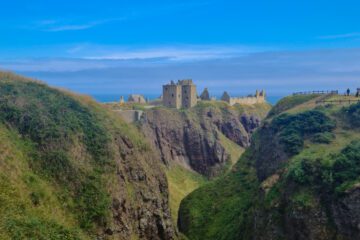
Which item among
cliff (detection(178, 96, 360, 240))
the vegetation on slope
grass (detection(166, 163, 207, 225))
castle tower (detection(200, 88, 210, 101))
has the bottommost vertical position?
grass (detection(166, 163, 207, 225))

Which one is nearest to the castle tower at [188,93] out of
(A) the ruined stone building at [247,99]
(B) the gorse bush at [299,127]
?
(A) the ruined stone building at [247,99]

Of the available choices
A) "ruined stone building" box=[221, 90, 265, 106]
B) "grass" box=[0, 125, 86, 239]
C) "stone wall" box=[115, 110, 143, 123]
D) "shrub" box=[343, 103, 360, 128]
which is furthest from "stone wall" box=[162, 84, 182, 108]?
"grass" box=[0, 125, 86, 239]

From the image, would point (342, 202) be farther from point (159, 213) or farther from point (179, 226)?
point (179, 226)

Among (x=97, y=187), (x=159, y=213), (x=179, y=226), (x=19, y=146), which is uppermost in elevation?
(x=19, y=146)

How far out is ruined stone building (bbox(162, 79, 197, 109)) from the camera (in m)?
118

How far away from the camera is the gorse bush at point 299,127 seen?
63.7 meters

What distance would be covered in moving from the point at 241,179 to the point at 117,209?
29.0m

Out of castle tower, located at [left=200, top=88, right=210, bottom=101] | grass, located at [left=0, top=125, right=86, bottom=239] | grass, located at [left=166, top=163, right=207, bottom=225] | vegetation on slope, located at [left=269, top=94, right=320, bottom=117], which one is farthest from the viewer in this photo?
castle tower, located at [left=200, top=88, right=210, bottom=101]

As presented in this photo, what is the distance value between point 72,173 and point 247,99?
100162 mm

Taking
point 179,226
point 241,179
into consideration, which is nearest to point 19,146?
point 179,226

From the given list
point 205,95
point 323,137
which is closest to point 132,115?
point 205,95

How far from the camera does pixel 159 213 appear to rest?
55.0 m

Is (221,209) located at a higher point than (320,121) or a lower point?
lower

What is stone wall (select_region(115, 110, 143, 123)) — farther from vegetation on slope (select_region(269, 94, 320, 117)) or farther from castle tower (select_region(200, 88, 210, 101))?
castle tower (select_region(200, 88, 210, 101))
